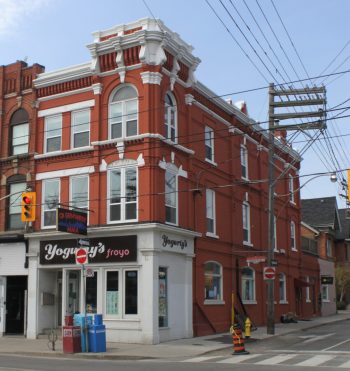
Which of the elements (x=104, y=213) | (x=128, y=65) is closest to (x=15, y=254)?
(x=104, y=213)

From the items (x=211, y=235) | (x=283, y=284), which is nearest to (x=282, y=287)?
(x=283, y=284)

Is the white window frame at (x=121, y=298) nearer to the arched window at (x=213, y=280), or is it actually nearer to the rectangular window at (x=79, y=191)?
the rectangular window at (x=79, y=191)

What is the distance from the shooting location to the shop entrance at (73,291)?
81.7 ft

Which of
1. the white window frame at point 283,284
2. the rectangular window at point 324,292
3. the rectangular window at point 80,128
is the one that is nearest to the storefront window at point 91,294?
the rectangular window at point 80,128

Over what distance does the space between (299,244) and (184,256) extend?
18578 millimetres

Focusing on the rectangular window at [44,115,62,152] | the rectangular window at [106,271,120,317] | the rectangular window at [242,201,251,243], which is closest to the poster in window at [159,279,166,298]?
the rectangular window at [106,271,120,317]

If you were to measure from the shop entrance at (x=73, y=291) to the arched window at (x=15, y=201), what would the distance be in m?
3.62

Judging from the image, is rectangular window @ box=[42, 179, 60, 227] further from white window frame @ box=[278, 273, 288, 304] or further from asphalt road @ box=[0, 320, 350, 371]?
white window frame @ box=[278, 273, 288, 304]

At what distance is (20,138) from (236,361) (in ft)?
52.9

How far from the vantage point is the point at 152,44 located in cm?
2381

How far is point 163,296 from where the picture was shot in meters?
23.2

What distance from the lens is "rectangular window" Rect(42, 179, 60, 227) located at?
25625 millimetres

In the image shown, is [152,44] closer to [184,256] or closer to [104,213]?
[104,213]

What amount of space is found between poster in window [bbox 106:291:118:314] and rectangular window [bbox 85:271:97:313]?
0.68m
